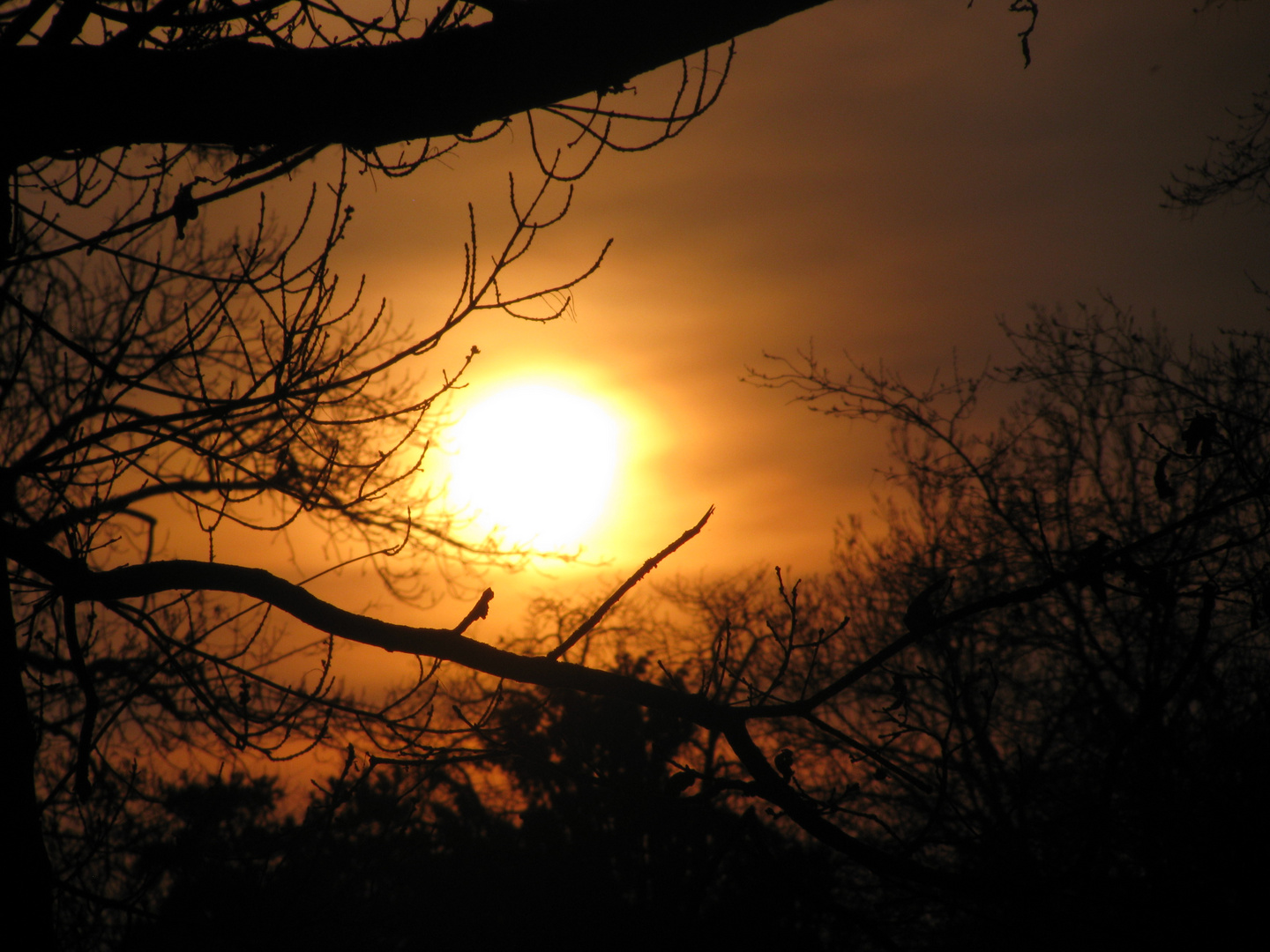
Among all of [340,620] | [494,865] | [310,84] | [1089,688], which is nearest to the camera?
[310,84]

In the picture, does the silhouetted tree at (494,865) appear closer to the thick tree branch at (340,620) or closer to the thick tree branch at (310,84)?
the thick tree branch at (340,620)

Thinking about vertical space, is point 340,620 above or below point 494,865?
below

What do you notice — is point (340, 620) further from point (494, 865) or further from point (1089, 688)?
point (494, 865)

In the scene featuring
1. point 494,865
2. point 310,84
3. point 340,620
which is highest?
point 494,865

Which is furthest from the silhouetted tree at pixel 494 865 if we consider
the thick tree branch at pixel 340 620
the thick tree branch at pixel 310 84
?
the thick tree branch at pixel 310 84

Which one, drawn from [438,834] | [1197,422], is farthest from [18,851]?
[438,834]

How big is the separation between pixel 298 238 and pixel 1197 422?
10.6 feet

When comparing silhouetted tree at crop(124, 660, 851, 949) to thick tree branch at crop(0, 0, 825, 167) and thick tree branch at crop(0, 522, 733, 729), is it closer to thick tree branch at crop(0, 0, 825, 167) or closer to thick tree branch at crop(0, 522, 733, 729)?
thick tree branch at crop(0, 522, 733, 729)

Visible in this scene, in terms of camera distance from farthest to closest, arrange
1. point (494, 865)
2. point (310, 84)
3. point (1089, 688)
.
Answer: point (494, 865)
point (1089, 688)
point (310, 84)

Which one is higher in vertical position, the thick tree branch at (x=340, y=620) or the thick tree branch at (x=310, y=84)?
the thick tree branch at (x=310, y=84)

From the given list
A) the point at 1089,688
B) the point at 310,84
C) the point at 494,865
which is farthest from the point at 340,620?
the point at 494,865

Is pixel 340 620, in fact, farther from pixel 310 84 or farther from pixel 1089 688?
pixel 1089 688

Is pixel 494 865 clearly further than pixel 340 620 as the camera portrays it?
Yes

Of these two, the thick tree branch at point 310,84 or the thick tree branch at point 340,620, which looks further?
the thick tree branch at point 310,84
